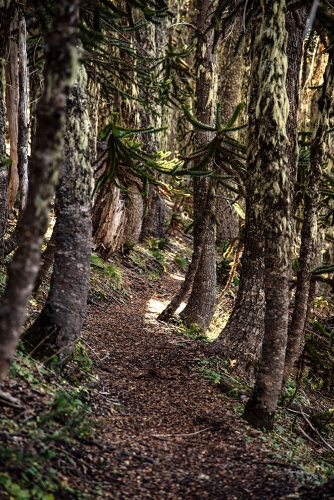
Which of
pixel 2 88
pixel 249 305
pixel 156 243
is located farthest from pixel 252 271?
pixel 156 243

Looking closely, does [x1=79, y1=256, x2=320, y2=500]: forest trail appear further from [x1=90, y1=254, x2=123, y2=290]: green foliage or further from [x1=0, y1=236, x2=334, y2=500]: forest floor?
[x1=90, y1=254, x2=123, y2=290]: green foliage

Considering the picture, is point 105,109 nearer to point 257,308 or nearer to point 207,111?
point 207,111

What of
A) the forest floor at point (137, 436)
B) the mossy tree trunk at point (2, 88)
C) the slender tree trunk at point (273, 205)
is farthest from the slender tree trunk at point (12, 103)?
the slender tree trunk at point (273, 205)

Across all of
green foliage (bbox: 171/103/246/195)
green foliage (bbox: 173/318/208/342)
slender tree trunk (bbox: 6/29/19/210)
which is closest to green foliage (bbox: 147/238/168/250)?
green foliage (bbox: 173/318/208/342)

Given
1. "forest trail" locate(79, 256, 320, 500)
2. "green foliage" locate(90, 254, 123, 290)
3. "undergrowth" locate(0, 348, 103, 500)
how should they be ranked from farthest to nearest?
"green foliage" locate(90, 254, 123, 290) < "forest trail" locate(79, 256, 320, 500) < "undergrowth" locate(0, 348, 103, 500)

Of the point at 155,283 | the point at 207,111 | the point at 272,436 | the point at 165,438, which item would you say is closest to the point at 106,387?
the point at 165,438

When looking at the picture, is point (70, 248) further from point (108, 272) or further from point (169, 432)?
point (108, 272)

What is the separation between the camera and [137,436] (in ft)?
16.0

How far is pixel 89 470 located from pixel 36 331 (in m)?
1.86

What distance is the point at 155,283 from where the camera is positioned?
1330 centimetres

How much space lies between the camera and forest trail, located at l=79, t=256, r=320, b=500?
4.04 meters

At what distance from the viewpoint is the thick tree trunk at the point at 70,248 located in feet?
16.6

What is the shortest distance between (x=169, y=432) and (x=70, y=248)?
224 centimetres

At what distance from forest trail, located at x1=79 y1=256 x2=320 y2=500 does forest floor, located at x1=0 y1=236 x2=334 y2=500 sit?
1 centimetres
